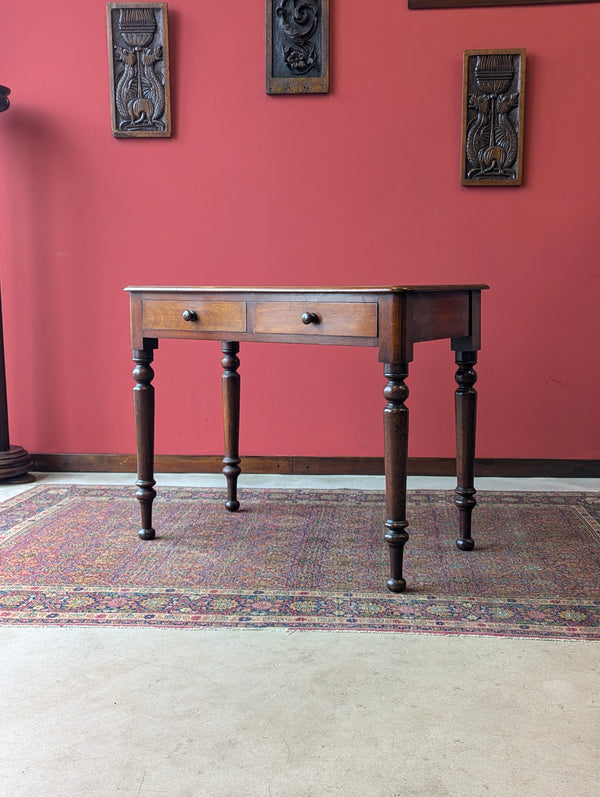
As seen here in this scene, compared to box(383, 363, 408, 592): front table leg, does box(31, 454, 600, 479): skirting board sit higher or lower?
lower

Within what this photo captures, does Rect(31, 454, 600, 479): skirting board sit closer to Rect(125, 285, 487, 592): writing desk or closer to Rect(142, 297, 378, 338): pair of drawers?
Rect(125, 285, 487, 592): writing desk

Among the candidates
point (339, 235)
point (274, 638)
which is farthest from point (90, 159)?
point (274, 638)

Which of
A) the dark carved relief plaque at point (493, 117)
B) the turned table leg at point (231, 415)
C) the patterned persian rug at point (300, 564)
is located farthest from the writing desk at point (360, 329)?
the dark carved relief plaque at point (493, 117)

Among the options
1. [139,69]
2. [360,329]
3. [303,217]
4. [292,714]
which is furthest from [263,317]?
[139,69]

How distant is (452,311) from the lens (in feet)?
8.10

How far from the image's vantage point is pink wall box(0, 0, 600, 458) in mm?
3502

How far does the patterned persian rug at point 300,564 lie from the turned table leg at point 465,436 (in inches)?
3.7

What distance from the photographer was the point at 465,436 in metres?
2.62

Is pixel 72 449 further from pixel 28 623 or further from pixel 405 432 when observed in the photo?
pixel 405 432

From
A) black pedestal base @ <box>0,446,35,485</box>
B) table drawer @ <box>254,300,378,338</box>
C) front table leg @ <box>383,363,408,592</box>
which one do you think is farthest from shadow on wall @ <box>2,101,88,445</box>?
front table leg @ <box>383,363,408,592</box>

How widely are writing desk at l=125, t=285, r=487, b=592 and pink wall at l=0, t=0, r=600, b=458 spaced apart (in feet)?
3.28

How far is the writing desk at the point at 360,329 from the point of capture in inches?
87.6

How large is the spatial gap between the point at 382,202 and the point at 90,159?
4.22 ft

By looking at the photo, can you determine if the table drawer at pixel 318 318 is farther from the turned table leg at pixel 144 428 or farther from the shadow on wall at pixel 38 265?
the shadow on wall at pixel 38 265
